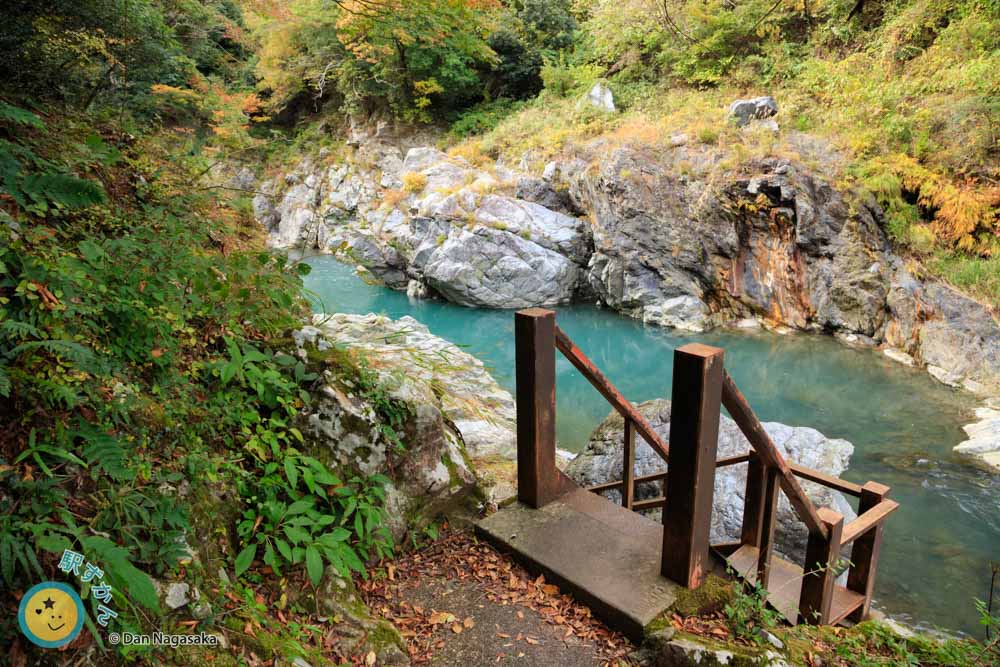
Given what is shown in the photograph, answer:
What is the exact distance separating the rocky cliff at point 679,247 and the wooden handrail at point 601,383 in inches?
352

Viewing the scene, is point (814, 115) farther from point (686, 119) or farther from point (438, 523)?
point (438, 523)

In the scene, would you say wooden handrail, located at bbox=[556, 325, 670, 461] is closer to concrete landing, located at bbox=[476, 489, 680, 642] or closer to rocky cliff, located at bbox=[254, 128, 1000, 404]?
concrete landing, located at bbox=[476, 489, 680, 642]

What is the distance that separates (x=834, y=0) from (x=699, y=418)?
1688 cm

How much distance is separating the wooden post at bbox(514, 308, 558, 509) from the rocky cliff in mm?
9625

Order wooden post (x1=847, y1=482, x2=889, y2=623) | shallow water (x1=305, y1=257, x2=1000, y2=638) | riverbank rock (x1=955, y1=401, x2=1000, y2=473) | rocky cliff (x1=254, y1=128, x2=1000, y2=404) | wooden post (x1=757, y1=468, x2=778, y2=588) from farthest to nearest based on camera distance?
rocky cliff (x1=254, y1=128, x2=1000, y2=404), riverbank rock (x1=955, y1=401, x2=1000, y2=473), shallow water (x1=305, y1=257, x2=1000, y2=638), wooden post (x1=847, y1=482, x2=889, y2=623), wooden post (x1=757, y1=468, x2=778, y2=588)

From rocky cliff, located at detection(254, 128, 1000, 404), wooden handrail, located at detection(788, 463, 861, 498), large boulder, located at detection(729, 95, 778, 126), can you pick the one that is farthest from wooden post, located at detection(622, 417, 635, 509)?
large boulder, located at detection(729, 95, 778, 126)

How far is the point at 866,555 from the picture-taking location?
3.10 meters

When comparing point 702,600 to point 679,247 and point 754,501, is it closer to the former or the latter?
point 754,501

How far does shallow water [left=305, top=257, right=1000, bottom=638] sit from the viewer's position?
5.20 meters

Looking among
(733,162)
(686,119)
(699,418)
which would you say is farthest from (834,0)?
(699,418)

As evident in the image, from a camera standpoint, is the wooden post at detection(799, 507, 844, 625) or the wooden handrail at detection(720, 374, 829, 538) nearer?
the wooden handrail at detection(720, 374, 829, 538)

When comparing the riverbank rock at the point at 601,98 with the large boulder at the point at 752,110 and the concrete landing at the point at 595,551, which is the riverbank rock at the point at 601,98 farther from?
the concrete landing at the point at 595,551

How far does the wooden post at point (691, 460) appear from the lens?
2051 mm

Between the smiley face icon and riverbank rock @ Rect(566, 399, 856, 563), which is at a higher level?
the smiley face icon
